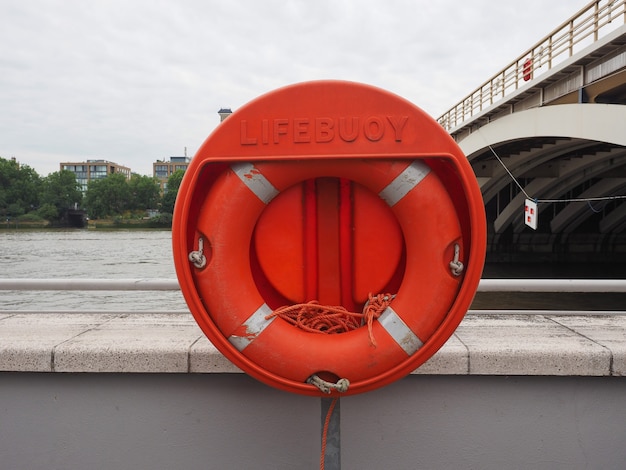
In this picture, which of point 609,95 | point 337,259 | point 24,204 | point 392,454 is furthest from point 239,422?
point 24,204

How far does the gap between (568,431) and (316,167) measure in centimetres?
106

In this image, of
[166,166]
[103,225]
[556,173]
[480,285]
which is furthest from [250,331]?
[166,166]

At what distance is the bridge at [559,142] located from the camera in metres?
7.79

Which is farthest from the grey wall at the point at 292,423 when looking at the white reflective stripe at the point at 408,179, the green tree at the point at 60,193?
the green tree at the point at 60,193

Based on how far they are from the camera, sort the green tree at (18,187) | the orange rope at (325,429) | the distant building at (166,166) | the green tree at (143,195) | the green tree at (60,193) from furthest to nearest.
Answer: the distant building at (166,166) → the green tree at (143,195) → the green tree at (18,187) → the green tree at (60,193) → the orange rope at (325,429)

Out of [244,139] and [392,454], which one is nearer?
[244,139]

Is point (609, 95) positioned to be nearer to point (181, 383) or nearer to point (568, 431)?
point (568, 431)

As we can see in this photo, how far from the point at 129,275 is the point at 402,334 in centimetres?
1227

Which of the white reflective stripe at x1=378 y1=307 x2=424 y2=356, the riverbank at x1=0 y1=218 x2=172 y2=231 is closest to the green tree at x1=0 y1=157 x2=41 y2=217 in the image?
the riverbank at x1=0 y1=218 x2=172 y2=231

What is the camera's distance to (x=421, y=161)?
1254 millimetres

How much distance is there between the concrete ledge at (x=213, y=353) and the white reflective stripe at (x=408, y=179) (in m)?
0.50

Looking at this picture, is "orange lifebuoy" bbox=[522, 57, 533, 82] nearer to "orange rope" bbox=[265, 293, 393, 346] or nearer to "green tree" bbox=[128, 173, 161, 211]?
"orange rope" bbox=[265, 293, 393, 346]

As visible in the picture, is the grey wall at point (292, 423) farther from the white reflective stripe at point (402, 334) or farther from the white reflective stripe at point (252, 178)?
the white reflective stripe at point (252, 178)

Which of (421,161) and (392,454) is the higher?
(421,161)
